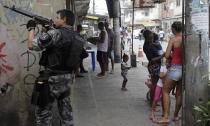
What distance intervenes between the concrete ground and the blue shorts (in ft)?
2.62

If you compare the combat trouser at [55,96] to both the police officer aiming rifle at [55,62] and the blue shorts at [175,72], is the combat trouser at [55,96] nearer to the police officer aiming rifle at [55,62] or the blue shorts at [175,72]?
the police officer aiming rifle at [55,62]

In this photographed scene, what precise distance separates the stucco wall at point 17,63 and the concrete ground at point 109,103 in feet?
4.07

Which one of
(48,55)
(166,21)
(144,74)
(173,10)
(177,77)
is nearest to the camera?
(48,55)

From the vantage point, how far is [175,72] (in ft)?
22.7

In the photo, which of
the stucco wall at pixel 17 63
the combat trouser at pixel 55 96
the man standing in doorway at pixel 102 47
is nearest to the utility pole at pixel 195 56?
the combat trouser at pixel 55 96

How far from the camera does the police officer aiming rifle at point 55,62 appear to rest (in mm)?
5352

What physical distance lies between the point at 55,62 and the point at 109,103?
379 cm

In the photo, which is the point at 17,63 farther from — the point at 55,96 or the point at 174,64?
the point at 174,64

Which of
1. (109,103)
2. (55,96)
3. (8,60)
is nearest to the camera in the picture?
(55,96)

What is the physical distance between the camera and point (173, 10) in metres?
74.4

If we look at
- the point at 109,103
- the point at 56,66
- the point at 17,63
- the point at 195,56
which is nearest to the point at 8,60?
the point at 17,63

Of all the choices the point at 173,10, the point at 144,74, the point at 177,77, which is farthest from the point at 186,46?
the point at 173,10

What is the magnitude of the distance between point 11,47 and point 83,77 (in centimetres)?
759

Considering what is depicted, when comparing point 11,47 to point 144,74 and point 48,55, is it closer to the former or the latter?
point 48,55
